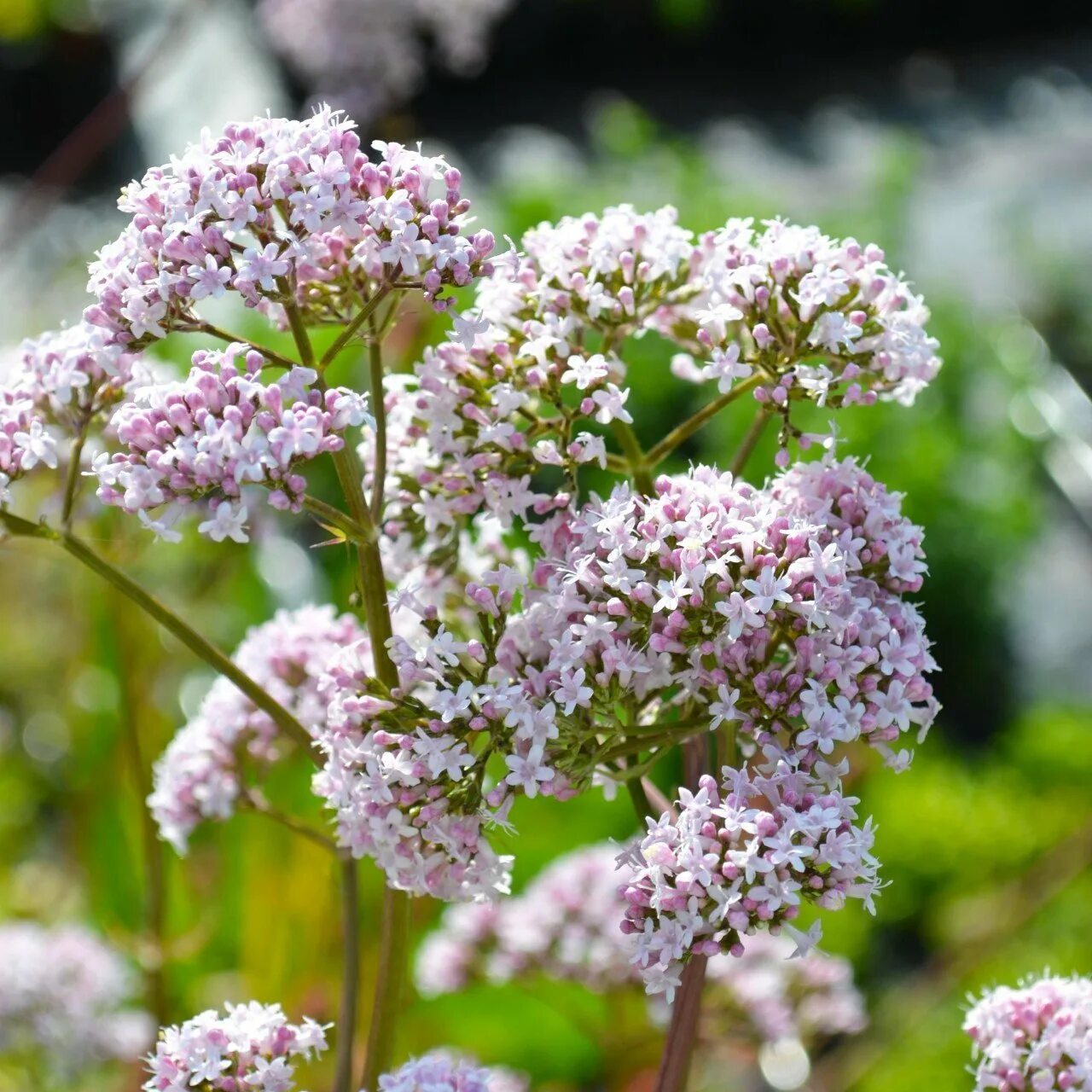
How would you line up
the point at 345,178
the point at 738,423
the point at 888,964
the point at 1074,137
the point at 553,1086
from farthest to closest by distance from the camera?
the point at 1074,137 → the point at 738,423 → the point at 888,964 → the point at 553,1086 → the point at 345,178

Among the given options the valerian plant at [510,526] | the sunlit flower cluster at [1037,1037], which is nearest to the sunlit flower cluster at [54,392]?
the valerian plant at [510,526]

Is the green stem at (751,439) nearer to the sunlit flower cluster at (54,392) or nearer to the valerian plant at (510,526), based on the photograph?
the valerian plant at (510,526)

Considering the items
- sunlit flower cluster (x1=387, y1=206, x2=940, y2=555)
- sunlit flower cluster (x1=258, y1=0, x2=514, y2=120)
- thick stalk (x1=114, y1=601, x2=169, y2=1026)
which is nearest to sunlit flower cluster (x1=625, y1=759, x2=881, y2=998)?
sunlit flower cluster (x1=387, y1=206, x2=940, y2=555)

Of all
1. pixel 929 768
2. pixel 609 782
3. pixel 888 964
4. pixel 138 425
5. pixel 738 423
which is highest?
pixel 738 423

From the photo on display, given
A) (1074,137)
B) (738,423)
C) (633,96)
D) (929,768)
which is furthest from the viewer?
(633,96)

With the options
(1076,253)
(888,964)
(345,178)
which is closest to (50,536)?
(345,178)

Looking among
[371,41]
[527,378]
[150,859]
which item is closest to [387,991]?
[527,378]

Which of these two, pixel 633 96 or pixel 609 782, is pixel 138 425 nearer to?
pixel 609 782
